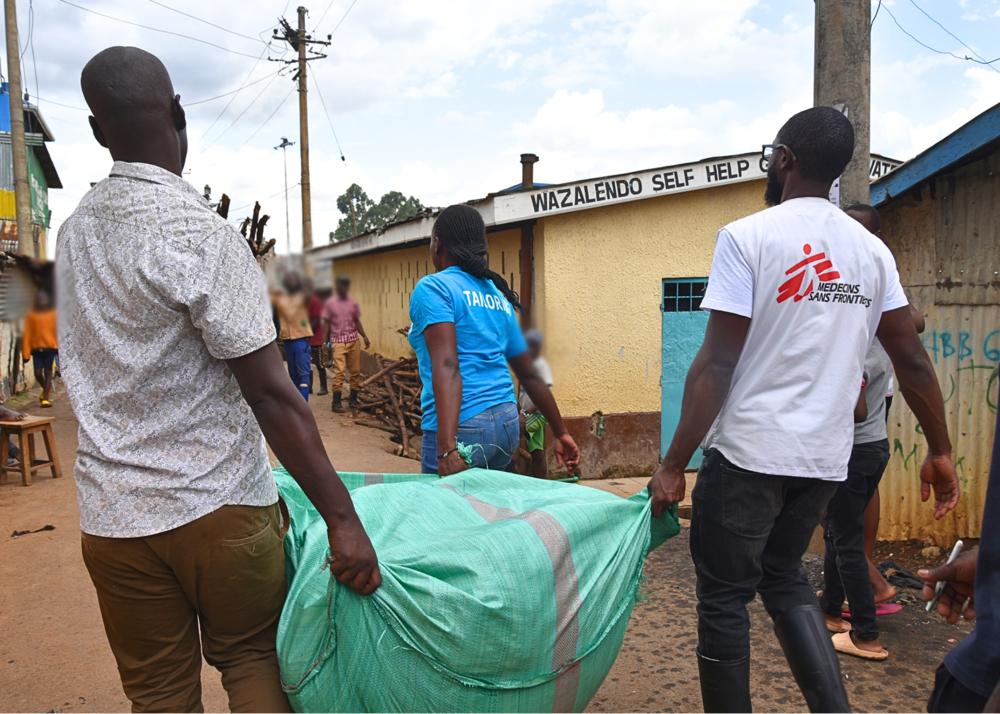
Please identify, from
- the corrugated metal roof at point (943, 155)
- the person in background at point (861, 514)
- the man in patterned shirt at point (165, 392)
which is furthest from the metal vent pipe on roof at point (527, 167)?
the man in patterned shirt at point (165, 392)

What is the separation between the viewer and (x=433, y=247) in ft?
9.72

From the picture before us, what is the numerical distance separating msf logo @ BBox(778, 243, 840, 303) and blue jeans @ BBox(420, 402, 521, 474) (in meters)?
1.16

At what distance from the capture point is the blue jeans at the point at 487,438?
9.62 ft

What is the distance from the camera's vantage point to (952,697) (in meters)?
1.66

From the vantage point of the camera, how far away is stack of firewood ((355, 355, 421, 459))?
10164 mm

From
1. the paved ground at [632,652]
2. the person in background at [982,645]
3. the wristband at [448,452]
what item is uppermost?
the wristband at [448,452]

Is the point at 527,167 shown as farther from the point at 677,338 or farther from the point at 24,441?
the point at 24,441

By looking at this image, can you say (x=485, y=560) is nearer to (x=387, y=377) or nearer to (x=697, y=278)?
(x=697, y=278)

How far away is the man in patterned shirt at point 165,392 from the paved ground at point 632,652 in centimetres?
160

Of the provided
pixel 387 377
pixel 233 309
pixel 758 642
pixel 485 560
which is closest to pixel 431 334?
pixel 485 560

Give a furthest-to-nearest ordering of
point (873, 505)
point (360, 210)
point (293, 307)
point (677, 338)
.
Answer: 1. point (677, 338)
2. point (873, 505)
3. point (360, 210)
4. point (293, 307)

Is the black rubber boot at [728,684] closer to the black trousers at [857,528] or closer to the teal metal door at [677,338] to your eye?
the black trousers at [857,528]

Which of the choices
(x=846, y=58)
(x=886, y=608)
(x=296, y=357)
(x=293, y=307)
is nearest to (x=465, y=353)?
(x=296, y=357)

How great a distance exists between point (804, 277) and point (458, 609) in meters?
1.32
